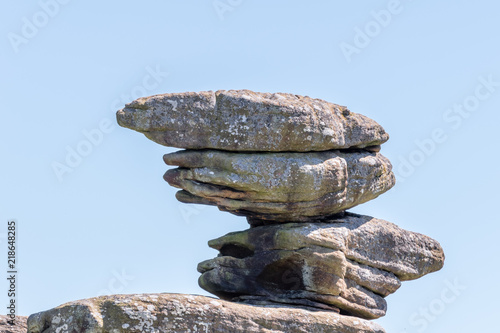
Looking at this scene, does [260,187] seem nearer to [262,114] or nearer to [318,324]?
[262,114]

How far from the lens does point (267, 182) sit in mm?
29750

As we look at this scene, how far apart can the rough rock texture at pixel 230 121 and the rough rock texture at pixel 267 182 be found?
35cm

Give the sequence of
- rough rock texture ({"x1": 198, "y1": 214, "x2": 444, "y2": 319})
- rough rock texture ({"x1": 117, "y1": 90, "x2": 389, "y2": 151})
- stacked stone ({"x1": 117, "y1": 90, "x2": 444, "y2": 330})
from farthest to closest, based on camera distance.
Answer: rough rock texture ({"x1": 198, "y1": 214, "x2": 444, "y2": 319}), stacked stone ({"x1": 117, "y1": 90, "x2": 444, "y2": 330}), rough rock texture ({"x1": 117, "y1": 90, "x2": 389, "y2": 151})

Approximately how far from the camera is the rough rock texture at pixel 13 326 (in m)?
32.0

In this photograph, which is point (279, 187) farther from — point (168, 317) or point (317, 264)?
point (168, 317)

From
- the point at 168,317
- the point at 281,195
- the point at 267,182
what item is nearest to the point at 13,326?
the point at 168,317

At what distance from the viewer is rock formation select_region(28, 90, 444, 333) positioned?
29.5 metres

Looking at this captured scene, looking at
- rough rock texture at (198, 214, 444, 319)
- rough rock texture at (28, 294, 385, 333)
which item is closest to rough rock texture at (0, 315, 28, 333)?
rough rock texture at (28, 294, 385, 333)

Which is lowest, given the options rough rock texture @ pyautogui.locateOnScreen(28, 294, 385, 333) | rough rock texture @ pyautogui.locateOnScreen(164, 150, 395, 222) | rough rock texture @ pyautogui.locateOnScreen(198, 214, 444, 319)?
rough rock texture @ pyautogui.locateOnScreen(28, 294, 385, 333)

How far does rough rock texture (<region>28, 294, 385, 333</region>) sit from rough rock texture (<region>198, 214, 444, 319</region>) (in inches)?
66.7

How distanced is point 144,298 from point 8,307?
23.6 ft

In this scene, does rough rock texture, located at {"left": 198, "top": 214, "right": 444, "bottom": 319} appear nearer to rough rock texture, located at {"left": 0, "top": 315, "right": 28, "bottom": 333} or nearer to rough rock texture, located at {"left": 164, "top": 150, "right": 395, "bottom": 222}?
rough rock texture, located at {"left": 164, "top": 150, "right": 395, "bottom": 222}

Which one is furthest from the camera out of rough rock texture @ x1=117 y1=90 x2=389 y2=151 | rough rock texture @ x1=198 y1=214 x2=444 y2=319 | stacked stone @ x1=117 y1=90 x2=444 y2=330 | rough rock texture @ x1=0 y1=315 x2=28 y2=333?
rough rock texture @ x1=0 y1=315 x2=28 y2=333

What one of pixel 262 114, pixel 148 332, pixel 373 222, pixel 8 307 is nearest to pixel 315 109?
pixel 262 114
